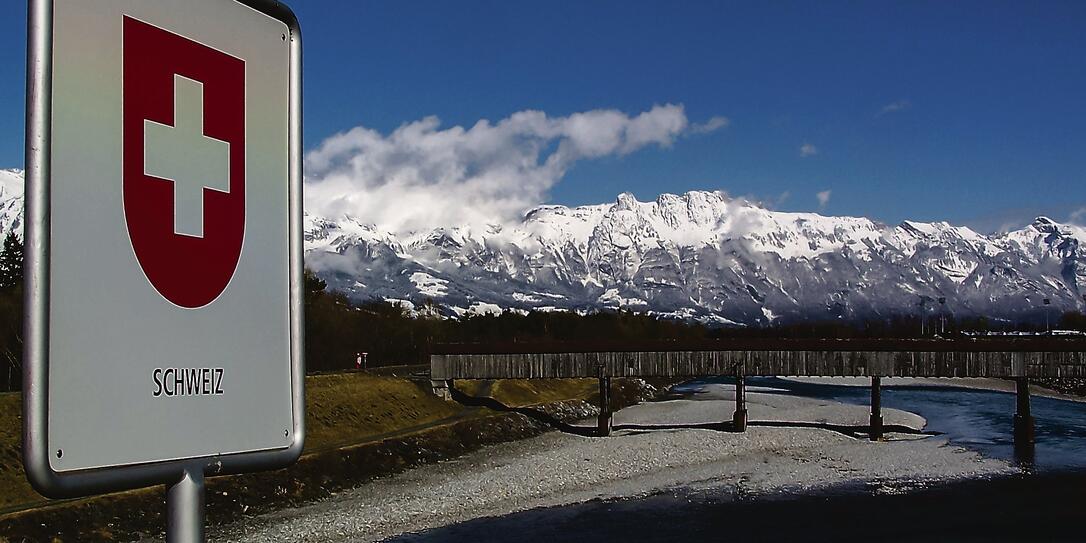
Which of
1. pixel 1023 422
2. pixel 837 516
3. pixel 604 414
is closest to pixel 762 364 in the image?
pixel 604 414

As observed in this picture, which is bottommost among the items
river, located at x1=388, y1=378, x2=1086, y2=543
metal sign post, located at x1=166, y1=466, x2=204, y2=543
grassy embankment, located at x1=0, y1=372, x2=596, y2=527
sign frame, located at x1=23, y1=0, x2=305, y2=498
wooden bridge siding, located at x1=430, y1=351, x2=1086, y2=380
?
river, located at x1=388, y1=378, x2=1086, y2=543

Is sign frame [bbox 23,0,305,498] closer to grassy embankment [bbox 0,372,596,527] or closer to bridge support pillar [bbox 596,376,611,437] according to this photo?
grassy embankment [bbox 0,372,596,527]

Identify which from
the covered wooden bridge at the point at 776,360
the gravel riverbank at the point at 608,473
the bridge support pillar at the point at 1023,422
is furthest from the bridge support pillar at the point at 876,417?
the bridge support pillar at the point at 1023,422

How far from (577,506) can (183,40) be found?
153 ft

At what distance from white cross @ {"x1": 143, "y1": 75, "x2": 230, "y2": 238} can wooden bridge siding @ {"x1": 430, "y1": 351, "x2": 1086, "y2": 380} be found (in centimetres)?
7414

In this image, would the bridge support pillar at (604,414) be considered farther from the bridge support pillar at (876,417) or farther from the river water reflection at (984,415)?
the river water reflection at (984,415)

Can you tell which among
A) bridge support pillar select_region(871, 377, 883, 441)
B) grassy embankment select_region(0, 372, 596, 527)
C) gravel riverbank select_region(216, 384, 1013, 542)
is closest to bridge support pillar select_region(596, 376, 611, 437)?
gravel riverbank select_region(216, 384, 1013, 542)

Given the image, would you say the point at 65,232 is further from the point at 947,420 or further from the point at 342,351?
the point at 342,351

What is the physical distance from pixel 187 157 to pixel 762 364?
248 feet

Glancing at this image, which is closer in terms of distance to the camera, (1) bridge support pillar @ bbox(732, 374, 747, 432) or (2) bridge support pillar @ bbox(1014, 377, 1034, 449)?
(2) bridge support pillar @ bbox(1014, 377, 1034, 449)

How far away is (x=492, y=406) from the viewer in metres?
85.1

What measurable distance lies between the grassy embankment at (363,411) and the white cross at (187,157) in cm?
4008

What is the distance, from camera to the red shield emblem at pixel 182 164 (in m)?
2.63

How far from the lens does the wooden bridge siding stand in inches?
2859
